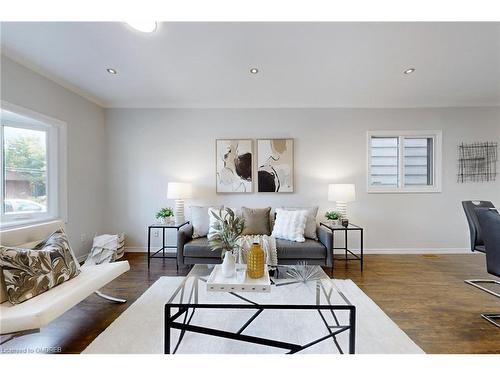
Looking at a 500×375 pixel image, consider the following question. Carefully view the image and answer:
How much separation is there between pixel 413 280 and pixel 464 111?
3088 millimetres

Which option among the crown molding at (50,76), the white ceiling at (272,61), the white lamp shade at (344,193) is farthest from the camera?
the white lamp shade at (344,193)

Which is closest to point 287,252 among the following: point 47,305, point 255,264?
point 255,264

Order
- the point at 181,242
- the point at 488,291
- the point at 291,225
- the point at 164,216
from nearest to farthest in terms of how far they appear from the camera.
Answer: the point at 488,291
the point at 181,242
the point at 291,225
the point at 164,216

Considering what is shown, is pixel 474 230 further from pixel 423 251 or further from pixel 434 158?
pixel 434 158

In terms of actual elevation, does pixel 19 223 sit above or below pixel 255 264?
above

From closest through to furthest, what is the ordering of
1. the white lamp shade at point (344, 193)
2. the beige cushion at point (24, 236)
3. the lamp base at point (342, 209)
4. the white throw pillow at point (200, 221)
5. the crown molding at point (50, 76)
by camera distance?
1. the beige cushion at point (24, 236)
2. the crown molding at point (50, 76)
3. the white throw pillow at point (200, 221)
4. the white lamp shade at point (344, 193)
5. the lamp base at point (342, 209)

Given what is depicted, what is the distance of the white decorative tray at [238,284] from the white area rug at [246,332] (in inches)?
2.4

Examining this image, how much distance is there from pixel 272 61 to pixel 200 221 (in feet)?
7.47

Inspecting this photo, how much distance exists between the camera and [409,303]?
2271mm

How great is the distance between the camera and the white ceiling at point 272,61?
218 centimetres

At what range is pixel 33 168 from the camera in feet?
9.62

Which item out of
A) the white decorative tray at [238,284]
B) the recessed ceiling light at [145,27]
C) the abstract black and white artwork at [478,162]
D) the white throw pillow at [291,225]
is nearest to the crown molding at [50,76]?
the recessed ceiling light at [145,27]

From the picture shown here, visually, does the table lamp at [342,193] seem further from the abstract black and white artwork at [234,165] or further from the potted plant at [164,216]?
the potted plant at [164,216]
